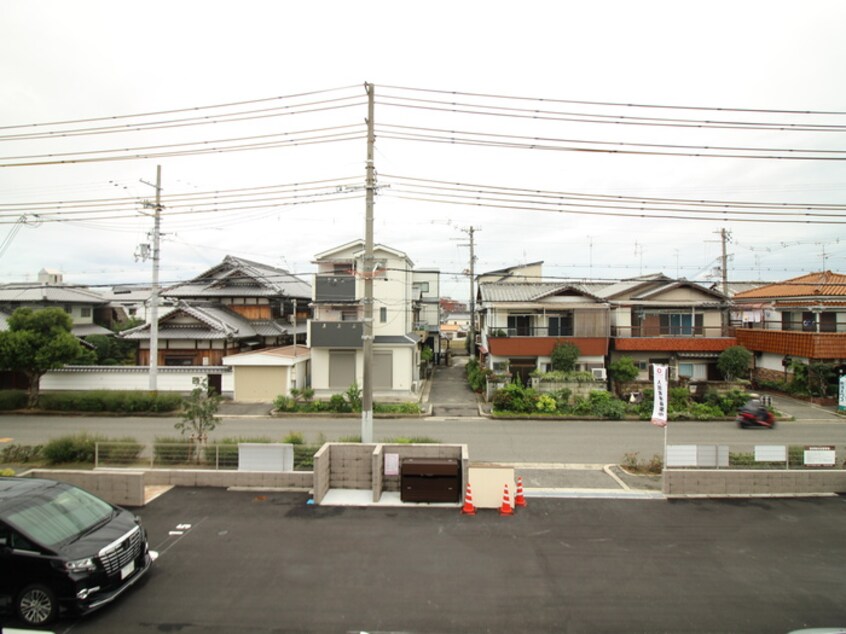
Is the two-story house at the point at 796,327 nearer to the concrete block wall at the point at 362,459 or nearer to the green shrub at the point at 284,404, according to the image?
the concrete block wall at the point at 362,459

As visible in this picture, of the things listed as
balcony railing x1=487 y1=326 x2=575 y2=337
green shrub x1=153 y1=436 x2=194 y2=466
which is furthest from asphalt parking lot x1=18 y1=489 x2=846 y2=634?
balcony railing x1=487 y1=326 x2=575 y2=337

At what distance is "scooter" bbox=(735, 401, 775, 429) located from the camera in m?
20.6

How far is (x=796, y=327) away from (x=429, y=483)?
28193 mm

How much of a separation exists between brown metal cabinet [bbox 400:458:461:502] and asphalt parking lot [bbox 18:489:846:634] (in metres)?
0.41

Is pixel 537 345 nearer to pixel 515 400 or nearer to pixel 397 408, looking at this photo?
pixel 515 400

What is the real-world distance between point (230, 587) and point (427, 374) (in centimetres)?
2743

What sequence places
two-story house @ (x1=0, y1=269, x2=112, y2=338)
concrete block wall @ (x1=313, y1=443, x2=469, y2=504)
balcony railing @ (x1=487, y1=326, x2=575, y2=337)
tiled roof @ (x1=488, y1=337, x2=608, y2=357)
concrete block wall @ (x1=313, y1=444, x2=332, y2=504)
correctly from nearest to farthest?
concrete block wall @ (x1=313, y1=444, x2=332, y2=504), concrete block wall @ (x1=313, y1=443, x2=469, y2=504), tiled roof @ (x1=488, y1=337, x2=608, y2=357), balcony railing @ (x1=487, y1=326, x2=575, y2=337), two-story house @ (x1=0, y1=269, x2=112, y2=338)

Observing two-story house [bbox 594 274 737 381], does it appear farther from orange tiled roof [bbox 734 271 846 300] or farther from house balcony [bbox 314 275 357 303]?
house balcony [bbox 314 275 357 303]

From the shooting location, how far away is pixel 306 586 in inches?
301

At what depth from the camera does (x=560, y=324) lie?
27.7 metres

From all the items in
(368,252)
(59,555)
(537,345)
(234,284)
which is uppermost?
(234,284)

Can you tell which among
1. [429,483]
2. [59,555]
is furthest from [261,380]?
[59,555]

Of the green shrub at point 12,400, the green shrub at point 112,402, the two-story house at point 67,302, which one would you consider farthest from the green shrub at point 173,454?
the two-story house at point 67,302

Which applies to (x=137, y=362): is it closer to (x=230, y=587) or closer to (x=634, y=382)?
(x=230, y=587)
